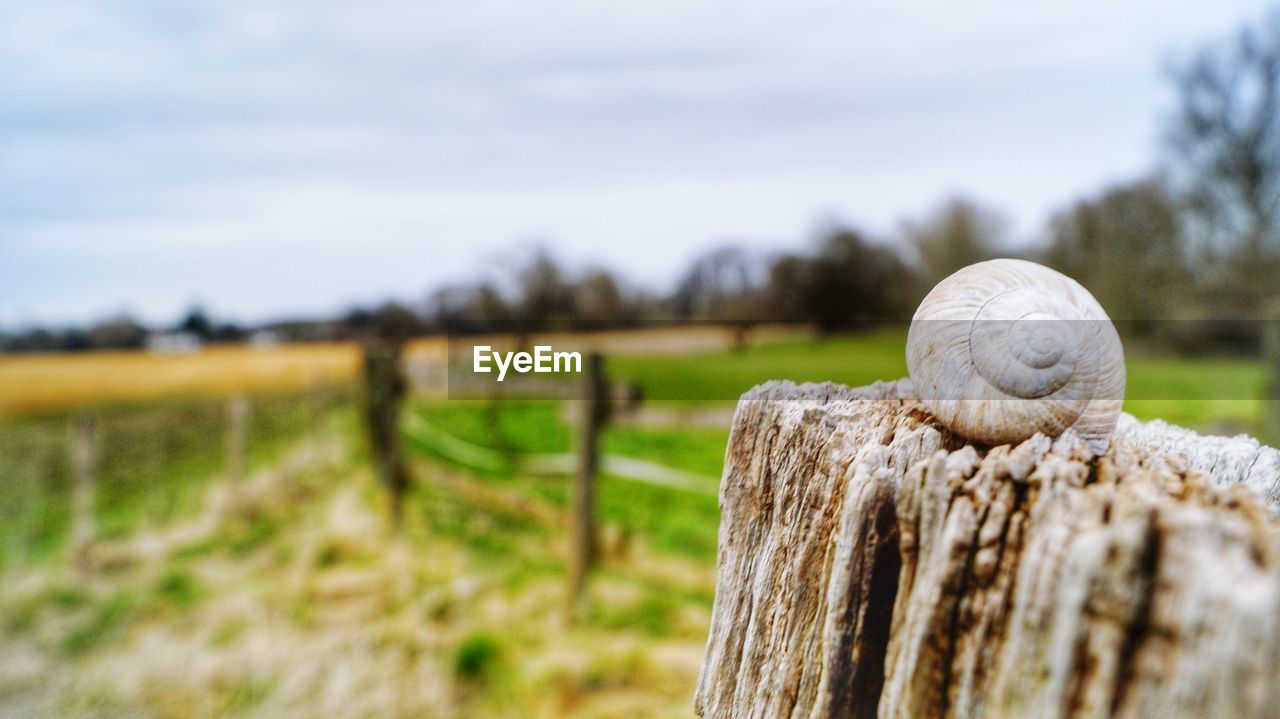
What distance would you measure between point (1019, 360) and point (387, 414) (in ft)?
25.6

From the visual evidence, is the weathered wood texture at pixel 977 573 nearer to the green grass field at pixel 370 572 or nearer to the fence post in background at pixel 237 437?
the green grass field at pixel 370 572

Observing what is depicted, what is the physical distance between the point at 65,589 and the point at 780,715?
8515 millimetres

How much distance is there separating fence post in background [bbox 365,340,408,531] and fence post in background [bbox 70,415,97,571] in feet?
8.89

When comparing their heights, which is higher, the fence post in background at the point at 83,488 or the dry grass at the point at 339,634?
the fence post in background at the point at 83,488

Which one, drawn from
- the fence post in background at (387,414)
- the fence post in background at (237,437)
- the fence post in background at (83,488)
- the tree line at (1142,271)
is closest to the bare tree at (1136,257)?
the tree line at (1142,271)

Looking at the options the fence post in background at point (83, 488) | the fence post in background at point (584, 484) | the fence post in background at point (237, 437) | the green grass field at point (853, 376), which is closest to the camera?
the fence post in background at point (584, 484)

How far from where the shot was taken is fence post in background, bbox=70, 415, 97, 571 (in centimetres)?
757

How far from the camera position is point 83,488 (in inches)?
303

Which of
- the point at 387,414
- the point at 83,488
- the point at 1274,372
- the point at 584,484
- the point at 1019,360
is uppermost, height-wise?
the point at 1019,360

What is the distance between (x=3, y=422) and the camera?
10766 millimetres

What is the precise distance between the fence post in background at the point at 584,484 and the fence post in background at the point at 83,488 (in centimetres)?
529

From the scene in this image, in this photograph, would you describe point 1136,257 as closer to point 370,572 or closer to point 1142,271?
point 1142,271

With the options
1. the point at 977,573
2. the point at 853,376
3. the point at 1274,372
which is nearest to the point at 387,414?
the point at 853,376

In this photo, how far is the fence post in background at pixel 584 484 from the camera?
5.36 meters
